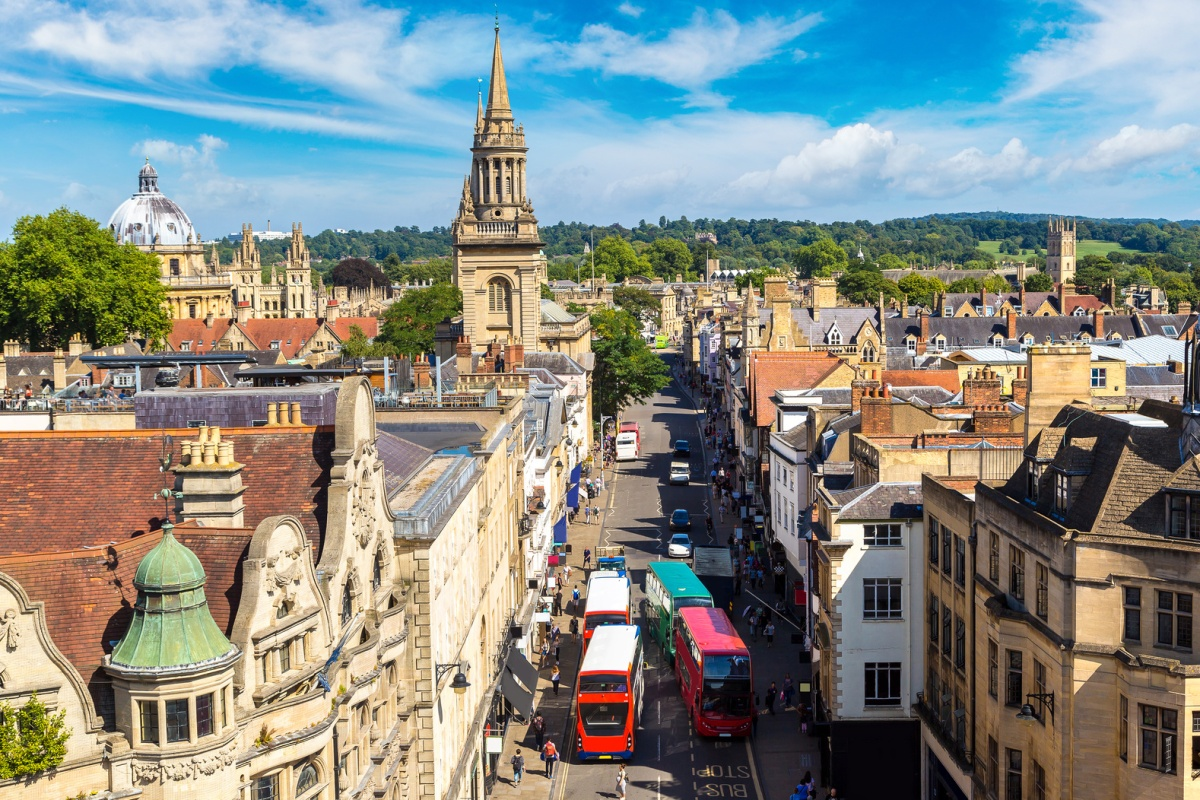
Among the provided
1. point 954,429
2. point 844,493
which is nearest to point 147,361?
point 844,493

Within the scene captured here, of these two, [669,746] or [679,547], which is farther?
[679,547]

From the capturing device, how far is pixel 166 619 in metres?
20.5

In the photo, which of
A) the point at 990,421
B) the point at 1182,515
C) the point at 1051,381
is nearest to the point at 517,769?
the point at 1051,381

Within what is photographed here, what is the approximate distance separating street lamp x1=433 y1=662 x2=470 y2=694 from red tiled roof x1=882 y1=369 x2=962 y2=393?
4821 cm

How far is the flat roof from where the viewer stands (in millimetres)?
44656

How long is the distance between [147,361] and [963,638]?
1010 inches

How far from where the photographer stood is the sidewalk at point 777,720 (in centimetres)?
4359

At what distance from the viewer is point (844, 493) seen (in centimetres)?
4500

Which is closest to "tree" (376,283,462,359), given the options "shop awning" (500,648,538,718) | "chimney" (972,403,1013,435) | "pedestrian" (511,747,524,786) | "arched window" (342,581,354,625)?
"shop awning" (500,648,538,718)

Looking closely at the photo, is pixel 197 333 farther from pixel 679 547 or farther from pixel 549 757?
pixel 549 757

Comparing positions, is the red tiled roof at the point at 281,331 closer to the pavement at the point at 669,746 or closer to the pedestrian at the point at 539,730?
the pavement at the point at 669,746

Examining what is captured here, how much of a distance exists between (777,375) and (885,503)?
4004cm

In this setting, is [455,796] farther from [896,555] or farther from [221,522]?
[896,555]

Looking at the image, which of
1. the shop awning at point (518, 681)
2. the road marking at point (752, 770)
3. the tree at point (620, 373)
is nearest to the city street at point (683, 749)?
the road marking at point (752, 770)
